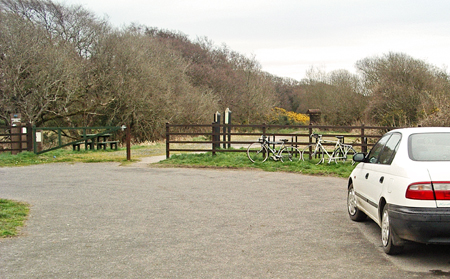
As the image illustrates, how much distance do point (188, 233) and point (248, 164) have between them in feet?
31.9

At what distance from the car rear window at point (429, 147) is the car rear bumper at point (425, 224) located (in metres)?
0.68

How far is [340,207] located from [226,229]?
2.93 m

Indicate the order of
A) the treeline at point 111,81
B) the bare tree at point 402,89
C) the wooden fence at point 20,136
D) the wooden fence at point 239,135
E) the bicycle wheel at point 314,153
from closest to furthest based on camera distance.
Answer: the bicycle wheel at point 314,153 < the wooden fence at point 239,135 < the wooden fence at point 20,136 < the treeline at point 111,81 < the bare tree at point 402,89

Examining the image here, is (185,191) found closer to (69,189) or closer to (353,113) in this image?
(69,189)

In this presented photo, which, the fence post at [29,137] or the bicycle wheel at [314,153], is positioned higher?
the fence post at [29,137]

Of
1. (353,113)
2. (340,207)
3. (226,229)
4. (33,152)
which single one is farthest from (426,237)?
(353,113)

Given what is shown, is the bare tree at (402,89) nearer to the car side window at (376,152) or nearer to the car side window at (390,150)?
the car side window at (376,152)

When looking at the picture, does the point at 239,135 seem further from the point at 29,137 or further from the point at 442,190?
the point at 442,190

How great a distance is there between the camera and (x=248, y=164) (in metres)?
16.3

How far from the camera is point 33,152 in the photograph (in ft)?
65.1

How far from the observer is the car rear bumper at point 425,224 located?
4871mm

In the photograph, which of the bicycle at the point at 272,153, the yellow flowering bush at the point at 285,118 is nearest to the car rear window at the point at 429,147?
the bicycle at the point at 272,153

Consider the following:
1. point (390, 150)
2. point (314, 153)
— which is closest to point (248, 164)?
point (314, 153)

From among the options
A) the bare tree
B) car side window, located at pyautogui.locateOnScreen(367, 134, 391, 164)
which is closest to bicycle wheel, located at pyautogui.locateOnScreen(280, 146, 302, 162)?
car side window, located at pyautogui.locateOnScreen(367, 134, 391, 164)
